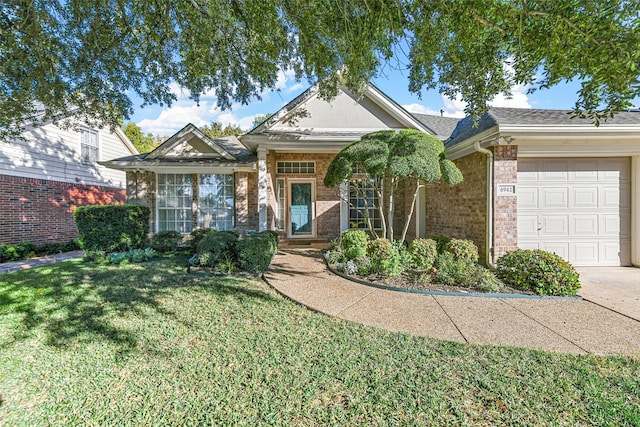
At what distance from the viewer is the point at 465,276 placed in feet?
19.3

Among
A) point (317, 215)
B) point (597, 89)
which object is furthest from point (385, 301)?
point (317, 215)

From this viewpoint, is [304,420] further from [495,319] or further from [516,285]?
[516,285]

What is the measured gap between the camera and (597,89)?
388cm

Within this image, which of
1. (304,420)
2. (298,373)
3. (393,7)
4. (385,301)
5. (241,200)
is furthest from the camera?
(241,200)

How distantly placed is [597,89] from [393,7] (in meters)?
3.04

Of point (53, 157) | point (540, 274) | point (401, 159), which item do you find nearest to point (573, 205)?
point (540, 274)

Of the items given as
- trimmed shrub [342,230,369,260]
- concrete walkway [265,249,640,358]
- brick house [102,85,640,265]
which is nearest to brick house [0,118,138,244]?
brick house [102,85,640,265]

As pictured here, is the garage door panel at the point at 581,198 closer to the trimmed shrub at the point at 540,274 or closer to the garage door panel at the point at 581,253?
the garage door panel at the point at 581,253

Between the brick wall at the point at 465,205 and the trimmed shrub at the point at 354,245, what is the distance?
2.94 meters

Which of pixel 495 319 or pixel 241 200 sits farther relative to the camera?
pixel 241 200

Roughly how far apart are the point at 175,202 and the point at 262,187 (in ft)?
12.2

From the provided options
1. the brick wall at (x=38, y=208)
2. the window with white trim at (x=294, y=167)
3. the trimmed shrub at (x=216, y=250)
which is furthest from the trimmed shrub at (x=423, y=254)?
the brick wall at (x=38, y=208)

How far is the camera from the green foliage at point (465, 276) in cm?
571

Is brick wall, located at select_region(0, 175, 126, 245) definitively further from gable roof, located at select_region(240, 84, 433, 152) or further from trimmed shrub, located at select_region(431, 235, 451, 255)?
trimmed shrub, located at select_region(431, 235, 451, 255)
